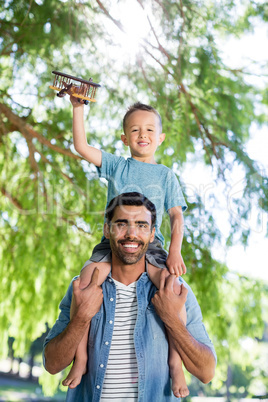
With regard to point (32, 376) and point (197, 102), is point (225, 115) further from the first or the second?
point (32, 376)

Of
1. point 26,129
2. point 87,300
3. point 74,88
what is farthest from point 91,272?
point 26,129

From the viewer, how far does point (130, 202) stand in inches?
76.2

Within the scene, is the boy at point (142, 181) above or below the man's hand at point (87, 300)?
above

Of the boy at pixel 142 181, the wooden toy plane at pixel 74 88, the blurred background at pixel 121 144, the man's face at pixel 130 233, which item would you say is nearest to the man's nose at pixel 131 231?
the man's face at pixel 130 233

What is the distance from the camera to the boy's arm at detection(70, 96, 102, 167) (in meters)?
1.90

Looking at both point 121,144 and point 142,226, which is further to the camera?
point 121,144

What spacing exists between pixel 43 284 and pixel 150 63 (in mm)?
2110

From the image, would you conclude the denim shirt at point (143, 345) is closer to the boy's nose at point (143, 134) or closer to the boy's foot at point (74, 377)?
the boy's foot at point (74, 377)

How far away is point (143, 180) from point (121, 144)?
7.12ft

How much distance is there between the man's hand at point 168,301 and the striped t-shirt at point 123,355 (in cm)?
14

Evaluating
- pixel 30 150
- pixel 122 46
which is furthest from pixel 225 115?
pixel 30 150

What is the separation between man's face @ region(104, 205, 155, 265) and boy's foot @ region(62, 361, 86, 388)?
464 millimetres

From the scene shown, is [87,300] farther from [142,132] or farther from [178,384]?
[142,132]

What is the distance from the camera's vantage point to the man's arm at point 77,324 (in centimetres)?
185
